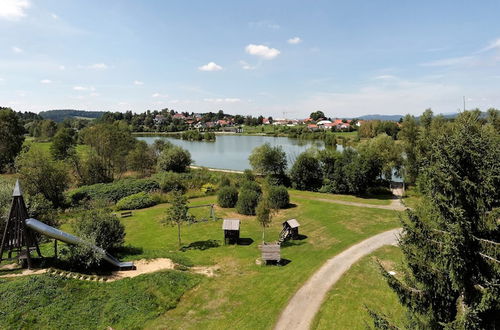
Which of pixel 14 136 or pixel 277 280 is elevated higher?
pixel 14 136

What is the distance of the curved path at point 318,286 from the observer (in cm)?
1287

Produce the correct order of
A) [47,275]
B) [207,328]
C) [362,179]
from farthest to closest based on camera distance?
1. [362,179]
2. [47,275]
3. [207,328]

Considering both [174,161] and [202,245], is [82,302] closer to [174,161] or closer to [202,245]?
[202,245]

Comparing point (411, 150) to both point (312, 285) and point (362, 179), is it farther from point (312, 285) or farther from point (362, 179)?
point (312, 285)

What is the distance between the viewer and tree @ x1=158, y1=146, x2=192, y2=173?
48750 millimetres

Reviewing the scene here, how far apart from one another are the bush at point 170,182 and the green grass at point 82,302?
23.6m

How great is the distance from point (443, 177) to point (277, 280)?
472 inches

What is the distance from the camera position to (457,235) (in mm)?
6266

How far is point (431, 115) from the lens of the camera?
4147cm

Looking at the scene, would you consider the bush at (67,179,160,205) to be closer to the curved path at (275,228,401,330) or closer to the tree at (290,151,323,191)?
the tree at (290,151,323,191)

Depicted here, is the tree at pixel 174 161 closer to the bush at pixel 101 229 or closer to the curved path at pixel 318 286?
the bush at pixel 101 229

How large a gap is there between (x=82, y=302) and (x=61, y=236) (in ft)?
14.2

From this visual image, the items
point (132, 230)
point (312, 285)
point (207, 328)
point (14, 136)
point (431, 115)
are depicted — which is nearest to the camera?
point (207, 328)

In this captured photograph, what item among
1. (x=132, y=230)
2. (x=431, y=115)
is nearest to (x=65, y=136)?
(x=132, y=230)
